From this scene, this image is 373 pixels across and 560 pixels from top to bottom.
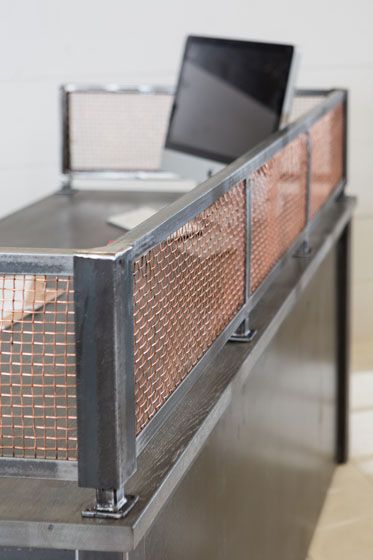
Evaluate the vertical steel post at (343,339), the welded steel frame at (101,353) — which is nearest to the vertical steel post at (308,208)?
the vertical steel post at (343,339)

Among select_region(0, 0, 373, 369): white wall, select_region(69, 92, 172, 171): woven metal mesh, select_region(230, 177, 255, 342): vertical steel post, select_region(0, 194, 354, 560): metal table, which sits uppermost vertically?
select_region(0, 0, 373, 369): white wall

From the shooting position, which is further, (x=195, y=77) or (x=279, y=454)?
(x=195, y=77)

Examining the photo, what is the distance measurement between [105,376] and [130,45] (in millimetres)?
3499

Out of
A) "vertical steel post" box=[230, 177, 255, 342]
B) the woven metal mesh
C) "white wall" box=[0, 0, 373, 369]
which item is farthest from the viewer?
"white wall" box=[0, 0, 373, 369]

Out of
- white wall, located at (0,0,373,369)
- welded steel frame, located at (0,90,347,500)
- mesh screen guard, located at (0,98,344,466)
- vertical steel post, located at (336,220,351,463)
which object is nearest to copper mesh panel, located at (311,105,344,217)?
vertical steel post, located at (336,220,351,463)

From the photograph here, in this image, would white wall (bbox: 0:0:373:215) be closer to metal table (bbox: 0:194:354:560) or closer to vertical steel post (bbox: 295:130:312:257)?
metal table (bbox: 0:194:354:560)

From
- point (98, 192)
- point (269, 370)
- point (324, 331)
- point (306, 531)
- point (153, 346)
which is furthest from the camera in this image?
point (98, 192)

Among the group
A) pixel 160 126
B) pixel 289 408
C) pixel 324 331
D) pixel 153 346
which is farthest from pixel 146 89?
pixel 153 346

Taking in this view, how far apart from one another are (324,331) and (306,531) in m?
0.58

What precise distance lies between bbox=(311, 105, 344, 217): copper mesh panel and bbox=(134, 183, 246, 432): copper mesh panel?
94cm

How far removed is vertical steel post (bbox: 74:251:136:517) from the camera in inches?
52.3

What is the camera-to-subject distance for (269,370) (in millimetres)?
2506

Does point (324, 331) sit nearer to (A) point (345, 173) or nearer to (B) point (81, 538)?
(A) point (345, 173)

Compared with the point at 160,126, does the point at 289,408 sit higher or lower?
lower
